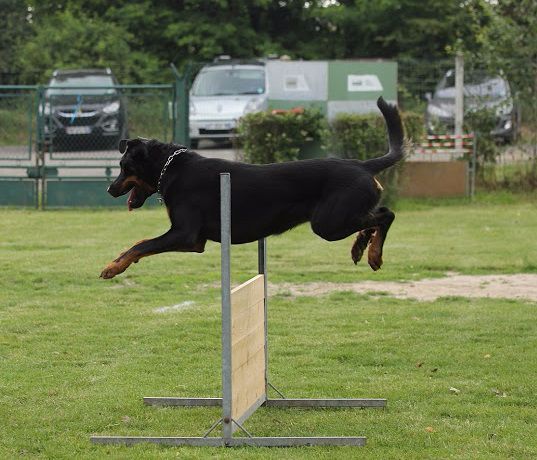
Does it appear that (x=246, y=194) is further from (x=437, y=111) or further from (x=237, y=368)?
(x=437, y=111)

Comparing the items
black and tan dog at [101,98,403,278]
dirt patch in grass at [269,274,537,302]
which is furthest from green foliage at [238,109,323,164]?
black and tan dog at [101,98,403,278]

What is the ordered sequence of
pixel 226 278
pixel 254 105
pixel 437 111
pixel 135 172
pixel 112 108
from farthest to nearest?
pixel 254 105 → pixel 437 111 → pixel 112 108 → pixel 135 172 → pixel 226 278

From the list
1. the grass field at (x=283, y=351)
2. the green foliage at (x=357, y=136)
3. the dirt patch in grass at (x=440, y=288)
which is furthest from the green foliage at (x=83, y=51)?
the dirt patch in grass at (x=440, y=288)

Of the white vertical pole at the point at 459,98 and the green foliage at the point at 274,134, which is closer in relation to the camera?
the green foliage at the point at 274,134

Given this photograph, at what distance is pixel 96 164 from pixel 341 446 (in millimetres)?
12628

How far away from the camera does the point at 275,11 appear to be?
35625mm

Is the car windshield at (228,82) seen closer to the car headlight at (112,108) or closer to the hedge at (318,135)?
the car headlight at (112,108)

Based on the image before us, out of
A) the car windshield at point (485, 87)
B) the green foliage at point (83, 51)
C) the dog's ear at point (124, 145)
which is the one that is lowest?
the dog's ear at point (124, 145)

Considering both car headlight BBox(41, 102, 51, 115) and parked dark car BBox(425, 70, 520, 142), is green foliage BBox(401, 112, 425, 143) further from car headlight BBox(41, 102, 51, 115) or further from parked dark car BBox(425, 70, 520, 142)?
car headlight BBox(41, 102, 51, 115)

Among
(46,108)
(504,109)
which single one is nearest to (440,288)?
(504,109)

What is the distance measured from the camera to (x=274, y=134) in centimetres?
1717

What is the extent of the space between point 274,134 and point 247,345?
1126cm

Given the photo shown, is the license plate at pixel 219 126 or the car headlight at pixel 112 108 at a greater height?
the car headlight at pixel 112 108

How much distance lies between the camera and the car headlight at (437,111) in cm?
1991
